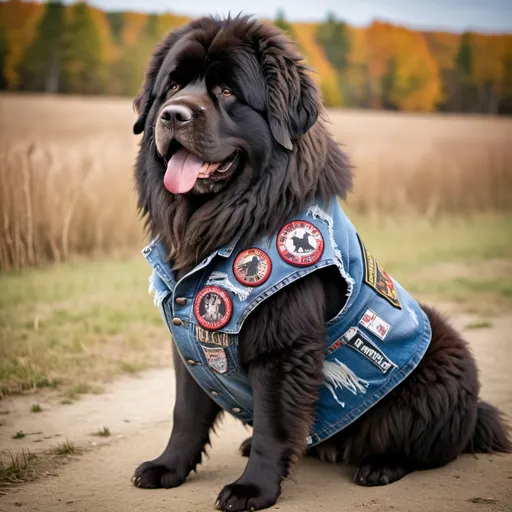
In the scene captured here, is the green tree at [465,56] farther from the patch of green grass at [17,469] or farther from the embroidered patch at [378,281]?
the patch of green grass at [17,469]

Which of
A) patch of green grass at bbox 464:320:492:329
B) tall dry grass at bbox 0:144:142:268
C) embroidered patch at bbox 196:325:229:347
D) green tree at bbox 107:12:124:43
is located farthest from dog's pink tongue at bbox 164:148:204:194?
green tree at bbox 107:12:124:43

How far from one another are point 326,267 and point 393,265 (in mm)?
6403

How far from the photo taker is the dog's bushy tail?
11.9 ft

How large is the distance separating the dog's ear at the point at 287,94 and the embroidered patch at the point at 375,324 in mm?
828

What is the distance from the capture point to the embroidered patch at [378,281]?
3.19 m

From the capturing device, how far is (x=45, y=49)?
16516 mm

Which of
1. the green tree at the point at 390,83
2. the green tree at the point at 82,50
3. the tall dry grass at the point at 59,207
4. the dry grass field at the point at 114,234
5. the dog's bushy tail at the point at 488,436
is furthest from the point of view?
the green tree at the point at 390,83

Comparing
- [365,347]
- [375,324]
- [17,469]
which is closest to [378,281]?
[375,324]

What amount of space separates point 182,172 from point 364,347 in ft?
3.73

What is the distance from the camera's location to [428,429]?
3.31 metres

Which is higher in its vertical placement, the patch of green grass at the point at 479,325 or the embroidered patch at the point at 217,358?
the embroidered patch at the point at 217,358

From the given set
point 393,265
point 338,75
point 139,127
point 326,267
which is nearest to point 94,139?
point 393,265

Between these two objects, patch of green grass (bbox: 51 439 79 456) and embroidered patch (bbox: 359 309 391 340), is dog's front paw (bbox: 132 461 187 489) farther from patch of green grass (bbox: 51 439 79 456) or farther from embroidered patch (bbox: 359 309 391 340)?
embroidered patch (bbox: 359 309 391 340)

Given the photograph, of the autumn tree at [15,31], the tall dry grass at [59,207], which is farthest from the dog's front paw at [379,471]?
the autumn tree at [15,31]
